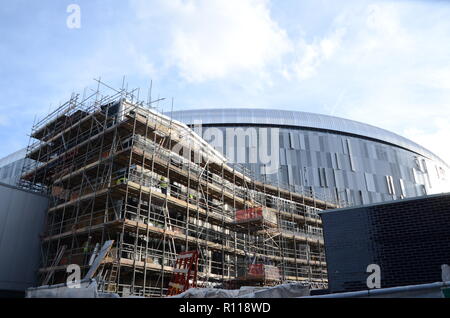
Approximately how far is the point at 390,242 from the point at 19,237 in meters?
22.3

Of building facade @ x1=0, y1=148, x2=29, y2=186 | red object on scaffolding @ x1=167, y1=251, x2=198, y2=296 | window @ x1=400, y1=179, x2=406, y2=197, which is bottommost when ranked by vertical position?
red object on scaffolding @ x1=167, y1=251, x2=198, y2=296

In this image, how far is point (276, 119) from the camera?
50156mm

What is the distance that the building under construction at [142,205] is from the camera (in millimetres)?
20297

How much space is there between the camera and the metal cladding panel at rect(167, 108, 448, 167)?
48.9 meters

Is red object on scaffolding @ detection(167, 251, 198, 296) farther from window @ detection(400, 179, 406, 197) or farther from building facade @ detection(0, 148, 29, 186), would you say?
window @ detection(400, 179, 406, 197)

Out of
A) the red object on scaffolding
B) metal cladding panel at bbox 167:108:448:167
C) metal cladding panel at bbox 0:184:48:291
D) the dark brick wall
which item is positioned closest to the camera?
the dark brick wall

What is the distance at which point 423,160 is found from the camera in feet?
199

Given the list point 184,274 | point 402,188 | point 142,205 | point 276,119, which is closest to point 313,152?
point 276,119

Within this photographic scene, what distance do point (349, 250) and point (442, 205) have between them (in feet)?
11.5

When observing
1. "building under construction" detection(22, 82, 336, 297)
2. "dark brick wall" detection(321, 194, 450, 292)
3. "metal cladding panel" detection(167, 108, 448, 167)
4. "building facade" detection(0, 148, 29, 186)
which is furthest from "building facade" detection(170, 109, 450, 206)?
"dark brick wall" detection(321, 194, 450, 292)

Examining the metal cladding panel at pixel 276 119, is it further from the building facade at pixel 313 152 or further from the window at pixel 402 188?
the window at pixel 402 188

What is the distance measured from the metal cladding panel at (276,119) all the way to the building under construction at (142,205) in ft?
60.6
